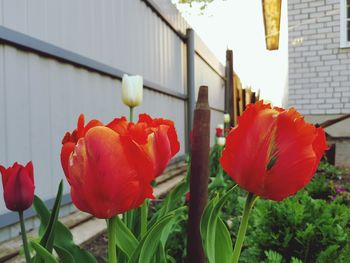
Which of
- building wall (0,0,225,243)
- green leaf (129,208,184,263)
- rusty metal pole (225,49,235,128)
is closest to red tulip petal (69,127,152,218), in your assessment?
green leaf (129,208,184,263)

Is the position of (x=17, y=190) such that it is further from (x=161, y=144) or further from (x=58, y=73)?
(x=58, y=73)

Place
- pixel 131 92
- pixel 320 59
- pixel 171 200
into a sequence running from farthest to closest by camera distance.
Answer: pixel 320 59 < pixel 131 92 < pixel 171 200

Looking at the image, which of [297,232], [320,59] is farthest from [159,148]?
[320,59]

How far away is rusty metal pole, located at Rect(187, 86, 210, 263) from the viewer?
56cm

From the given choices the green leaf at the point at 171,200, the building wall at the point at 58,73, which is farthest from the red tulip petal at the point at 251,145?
the building wall at the point at 58,73

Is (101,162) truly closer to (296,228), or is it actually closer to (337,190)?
(296,228)

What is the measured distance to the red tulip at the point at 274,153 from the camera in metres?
0.50

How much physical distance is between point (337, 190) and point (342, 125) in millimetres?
5015

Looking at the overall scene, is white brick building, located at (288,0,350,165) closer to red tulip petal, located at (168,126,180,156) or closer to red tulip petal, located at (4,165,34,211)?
red tulip petal, located at (168,126,180,156)

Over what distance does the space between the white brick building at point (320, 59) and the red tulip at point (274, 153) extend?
7795 mm

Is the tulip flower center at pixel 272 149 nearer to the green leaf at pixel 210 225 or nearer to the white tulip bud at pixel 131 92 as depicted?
the green leaf at pixel 210 225

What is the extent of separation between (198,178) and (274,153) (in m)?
0.12

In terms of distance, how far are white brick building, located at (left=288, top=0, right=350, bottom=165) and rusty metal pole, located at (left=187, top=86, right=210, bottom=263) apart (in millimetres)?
7770

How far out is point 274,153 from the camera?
503mm
